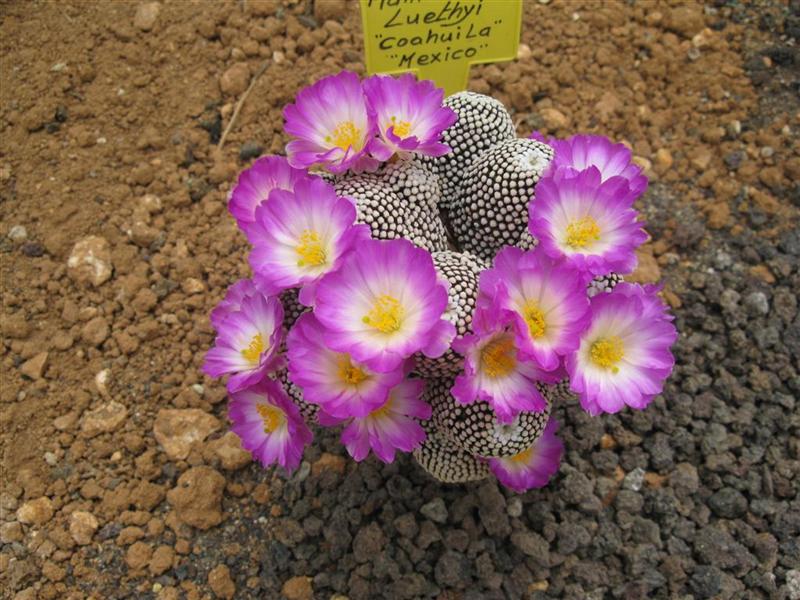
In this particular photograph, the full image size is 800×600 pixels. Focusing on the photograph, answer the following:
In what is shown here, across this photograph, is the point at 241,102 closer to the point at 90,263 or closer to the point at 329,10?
the point at 329,10

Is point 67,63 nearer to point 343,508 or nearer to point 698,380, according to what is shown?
point 343,508

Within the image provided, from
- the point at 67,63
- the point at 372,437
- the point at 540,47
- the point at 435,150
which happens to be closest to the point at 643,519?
the point at 372,437

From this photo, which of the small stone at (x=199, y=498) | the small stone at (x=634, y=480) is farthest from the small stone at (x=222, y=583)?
the small stone at (x=634, y=480)

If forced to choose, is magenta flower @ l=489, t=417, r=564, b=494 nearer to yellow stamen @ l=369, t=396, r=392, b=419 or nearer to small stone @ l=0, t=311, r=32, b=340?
yellow stamen @ l=369, t=396, r=392, b=419

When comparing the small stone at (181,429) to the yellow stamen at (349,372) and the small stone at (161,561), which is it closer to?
the small stone at (161,561)

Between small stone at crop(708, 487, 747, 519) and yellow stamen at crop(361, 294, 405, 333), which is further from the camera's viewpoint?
small stone at crop(708, 487, 747, 519)

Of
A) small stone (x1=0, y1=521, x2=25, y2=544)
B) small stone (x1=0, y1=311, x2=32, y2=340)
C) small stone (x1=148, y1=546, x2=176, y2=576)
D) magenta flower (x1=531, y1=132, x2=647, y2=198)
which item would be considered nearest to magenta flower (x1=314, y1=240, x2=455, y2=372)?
magenta flower (x1=531, y1=132, x2=647, y2=198)
